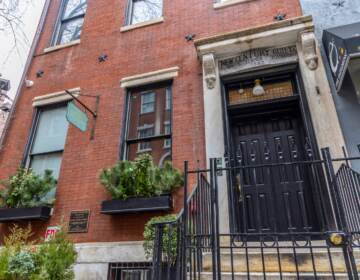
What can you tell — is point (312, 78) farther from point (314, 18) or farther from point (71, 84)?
point (71, 84)

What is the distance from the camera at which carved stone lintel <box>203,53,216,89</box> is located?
5.26 meters

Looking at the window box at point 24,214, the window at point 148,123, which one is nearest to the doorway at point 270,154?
the window at point 148,123

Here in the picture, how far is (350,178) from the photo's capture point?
3281 mm

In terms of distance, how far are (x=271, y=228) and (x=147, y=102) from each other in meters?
3.51

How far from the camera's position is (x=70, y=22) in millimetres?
8000

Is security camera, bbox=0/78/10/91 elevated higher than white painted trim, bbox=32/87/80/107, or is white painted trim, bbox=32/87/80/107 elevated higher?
security camera, bbox=0/78/10/91

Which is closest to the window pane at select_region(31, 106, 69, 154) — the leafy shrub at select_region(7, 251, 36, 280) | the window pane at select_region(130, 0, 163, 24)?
the leafy shrub at select_region(7, 251, 36, 280)

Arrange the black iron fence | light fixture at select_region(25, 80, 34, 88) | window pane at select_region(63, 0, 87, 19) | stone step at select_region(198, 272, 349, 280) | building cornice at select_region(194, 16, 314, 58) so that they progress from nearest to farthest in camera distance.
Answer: the black iron fence
stone step at select_region(198, 272, 349, 280)
building cornice at select_region(194, 16, 314, 58)
light fixture at select_region(25, 80, 34, 88)
window pane at select_region(63, 0, 87, 19)

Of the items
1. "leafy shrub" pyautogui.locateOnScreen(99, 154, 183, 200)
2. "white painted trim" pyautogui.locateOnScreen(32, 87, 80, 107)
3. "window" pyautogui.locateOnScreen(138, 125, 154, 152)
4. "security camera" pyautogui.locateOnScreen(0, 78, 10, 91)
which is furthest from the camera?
"security camera" pyautogui.locateOnScreen(0, 78, 10, 91)

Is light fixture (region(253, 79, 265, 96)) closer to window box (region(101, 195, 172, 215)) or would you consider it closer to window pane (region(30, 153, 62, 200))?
window box (region(101, 195, 172, 215))

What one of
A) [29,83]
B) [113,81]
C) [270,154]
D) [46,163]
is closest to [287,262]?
[270,154]

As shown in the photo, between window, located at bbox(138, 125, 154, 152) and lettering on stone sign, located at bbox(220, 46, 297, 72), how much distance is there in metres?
1.88

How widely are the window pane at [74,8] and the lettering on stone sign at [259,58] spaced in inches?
201

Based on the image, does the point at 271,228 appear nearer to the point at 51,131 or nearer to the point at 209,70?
the point at 209,70
